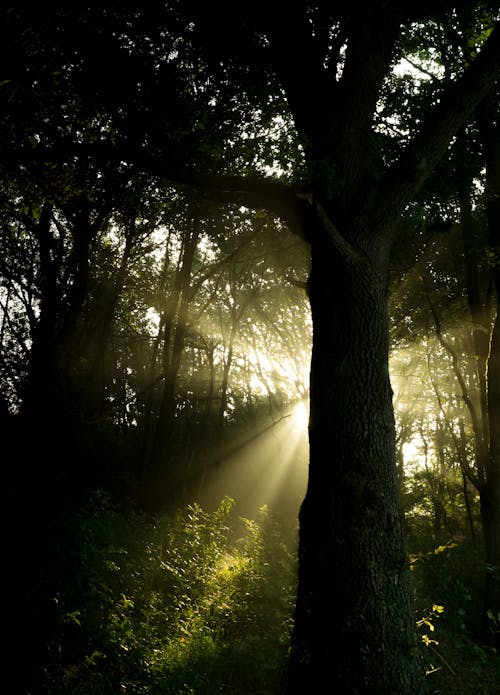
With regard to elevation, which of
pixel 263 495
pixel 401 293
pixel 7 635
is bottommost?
pixel 263 495

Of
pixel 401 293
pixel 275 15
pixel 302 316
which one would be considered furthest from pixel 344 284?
pixel 302 316

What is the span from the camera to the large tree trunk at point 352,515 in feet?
11.8

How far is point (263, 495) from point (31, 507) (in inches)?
744

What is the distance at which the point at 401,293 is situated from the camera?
612 inches

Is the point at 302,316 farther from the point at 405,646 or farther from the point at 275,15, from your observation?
Answer: the point at 405,646

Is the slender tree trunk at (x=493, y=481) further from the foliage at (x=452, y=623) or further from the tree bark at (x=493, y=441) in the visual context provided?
the foliage at (x=452, y=623)

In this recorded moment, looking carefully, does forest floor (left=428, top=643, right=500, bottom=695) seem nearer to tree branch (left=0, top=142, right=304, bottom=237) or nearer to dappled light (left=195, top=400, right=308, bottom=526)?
tree branch (left=0, top=142, right=304, bottom=237)

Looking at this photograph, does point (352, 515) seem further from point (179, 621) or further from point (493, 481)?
point (493, 481)

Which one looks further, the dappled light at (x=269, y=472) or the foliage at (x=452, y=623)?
the dappled light at (x=269, y=472)

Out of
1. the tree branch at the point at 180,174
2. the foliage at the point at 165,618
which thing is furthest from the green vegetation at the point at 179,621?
the tree branch at the point at 180,174

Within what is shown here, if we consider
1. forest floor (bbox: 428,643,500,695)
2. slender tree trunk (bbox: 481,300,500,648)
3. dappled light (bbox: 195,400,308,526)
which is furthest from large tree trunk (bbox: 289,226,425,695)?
dappled light (bbox: 195,400,308,526)

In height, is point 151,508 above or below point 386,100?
below

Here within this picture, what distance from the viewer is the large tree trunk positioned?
3.60 meters

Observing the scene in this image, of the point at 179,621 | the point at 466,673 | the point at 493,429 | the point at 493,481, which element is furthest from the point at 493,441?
the point at 179,621
